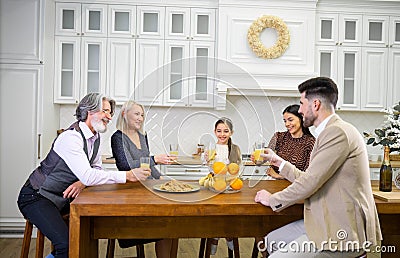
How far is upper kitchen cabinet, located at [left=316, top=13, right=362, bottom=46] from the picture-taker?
5.68 meters

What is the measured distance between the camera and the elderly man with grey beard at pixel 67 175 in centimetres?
293

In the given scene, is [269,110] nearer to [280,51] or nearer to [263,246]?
[263,246]

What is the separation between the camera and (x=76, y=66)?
5.51 metres

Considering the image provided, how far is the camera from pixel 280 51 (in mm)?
5512

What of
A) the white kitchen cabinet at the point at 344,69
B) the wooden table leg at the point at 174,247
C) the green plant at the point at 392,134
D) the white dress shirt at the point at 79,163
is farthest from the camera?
the white kitchen cabinet at the point at 344,69

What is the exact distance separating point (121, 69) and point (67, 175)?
2579 mm

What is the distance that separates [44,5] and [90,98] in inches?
90.6

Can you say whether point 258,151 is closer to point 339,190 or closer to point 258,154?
point 258,154

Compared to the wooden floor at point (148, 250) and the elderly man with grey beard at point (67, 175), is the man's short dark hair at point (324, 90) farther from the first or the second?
the wooden floor at point (148, 250)

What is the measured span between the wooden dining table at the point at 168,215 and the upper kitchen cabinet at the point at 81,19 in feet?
9.60

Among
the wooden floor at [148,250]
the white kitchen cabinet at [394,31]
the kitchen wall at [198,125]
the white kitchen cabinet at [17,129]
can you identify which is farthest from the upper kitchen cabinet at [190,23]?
the kitchen wall at [198,125]

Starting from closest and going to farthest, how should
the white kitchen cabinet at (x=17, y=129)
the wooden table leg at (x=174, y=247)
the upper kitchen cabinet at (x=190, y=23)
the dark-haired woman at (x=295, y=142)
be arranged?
the wooden table leg at (x=174, y=247) < the dark-haired woman at (x=295, y=142) < the white kitchen cabinet at (x=17, y=129) < the upper kitchen cabinet at (x=190, y=23)

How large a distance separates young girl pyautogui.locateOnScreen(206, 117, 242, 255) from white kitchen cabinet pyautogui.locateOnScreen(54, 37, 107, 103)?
303cm

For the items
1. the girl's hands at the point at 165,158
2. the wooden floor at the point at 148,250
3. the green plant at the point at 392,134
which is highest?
the green plant at the point at 392,134
